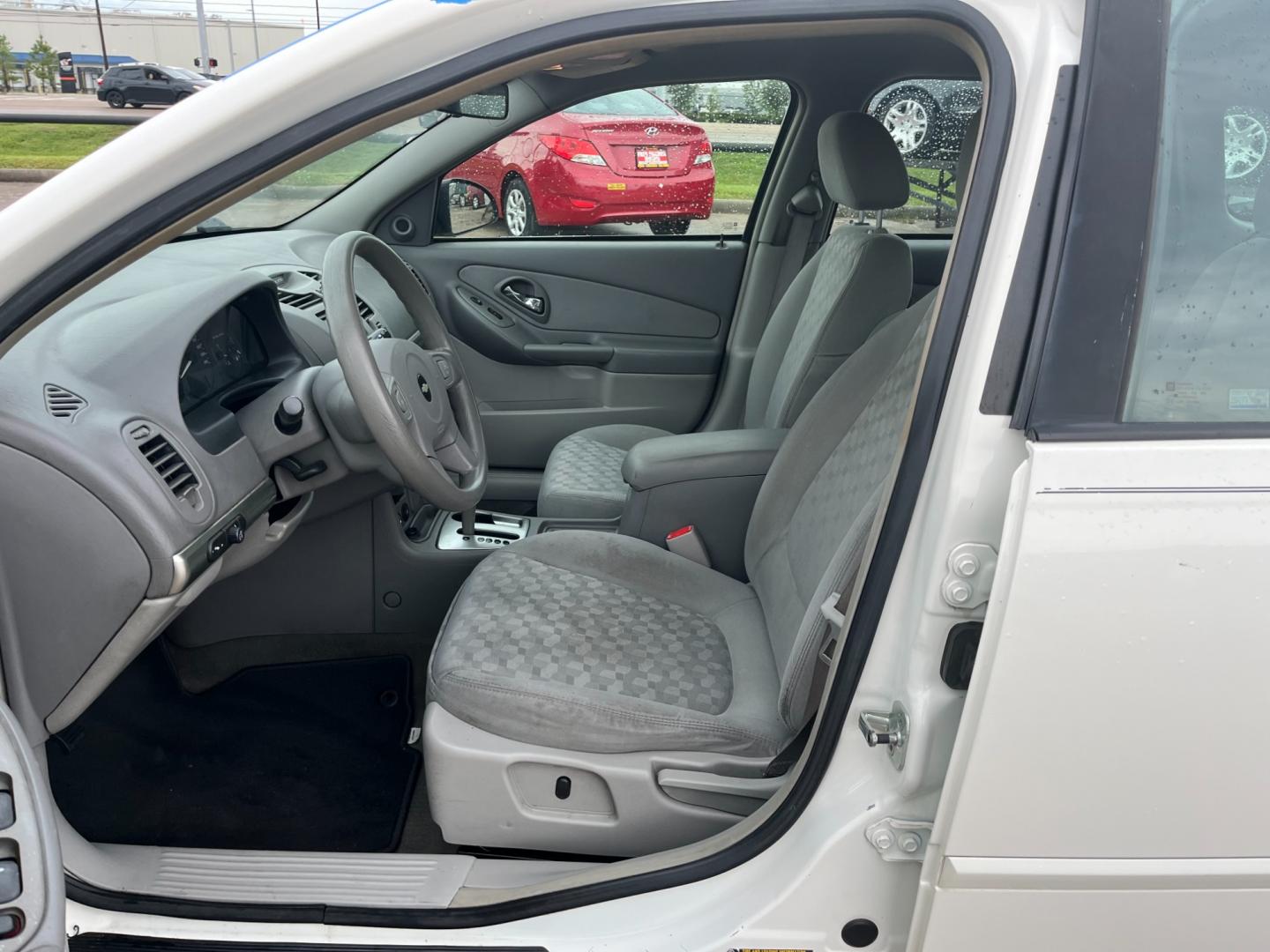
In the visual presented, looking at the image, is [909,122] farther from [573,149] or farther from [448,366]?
[448,366]

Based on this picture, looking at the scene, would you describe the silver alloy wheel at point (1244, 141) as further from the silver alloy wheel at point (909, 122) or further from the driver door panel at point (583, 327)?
the driver door panel at point (583, 327)

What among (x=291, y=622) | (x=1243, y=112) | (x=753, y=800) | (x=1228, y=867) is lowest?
(x=291, y=622)

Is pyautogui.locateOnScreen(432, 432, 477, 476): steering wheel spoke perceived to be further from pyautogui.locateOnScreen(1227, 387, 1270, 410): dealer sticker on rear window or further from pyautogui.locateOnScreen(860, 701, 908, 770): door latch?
pyautogui.locateOnScreen(1227, 387, 1270, 410): dealer sticker on rear window

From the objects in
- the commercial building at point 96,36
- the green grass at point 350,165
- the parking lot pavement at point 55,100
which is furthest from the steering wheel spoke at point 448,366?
the commercial building at point 96,36

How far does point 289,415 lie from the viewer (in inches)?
66.3

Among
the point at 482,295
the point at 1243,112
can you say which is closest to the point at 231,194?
the point at 1243,112

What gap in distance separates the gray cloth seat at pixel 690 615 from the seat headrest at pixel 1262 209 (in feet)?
1.46

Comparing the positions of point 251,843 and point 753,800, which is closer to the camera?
point 753,800

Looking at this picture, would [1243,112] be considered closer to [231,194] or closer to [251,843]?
[231,194]

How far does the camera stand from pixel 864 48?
2502mm

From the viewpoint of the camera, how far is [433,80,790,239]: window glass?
9.52ft

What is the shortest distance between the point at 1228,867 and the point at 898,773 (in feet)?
1.10

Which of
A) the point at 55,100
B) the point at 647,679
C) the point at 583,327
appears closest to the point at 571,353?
the point at 583,327

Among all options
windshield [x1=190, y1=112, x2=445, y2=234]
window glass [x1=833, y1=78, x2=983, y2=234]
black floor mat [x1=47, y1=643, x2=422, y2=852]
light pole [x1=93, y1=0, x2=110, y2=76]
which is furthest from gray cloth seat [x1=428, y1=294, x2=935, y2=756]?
light pole [x1=93, y1=0, x2=110, y2=76]
